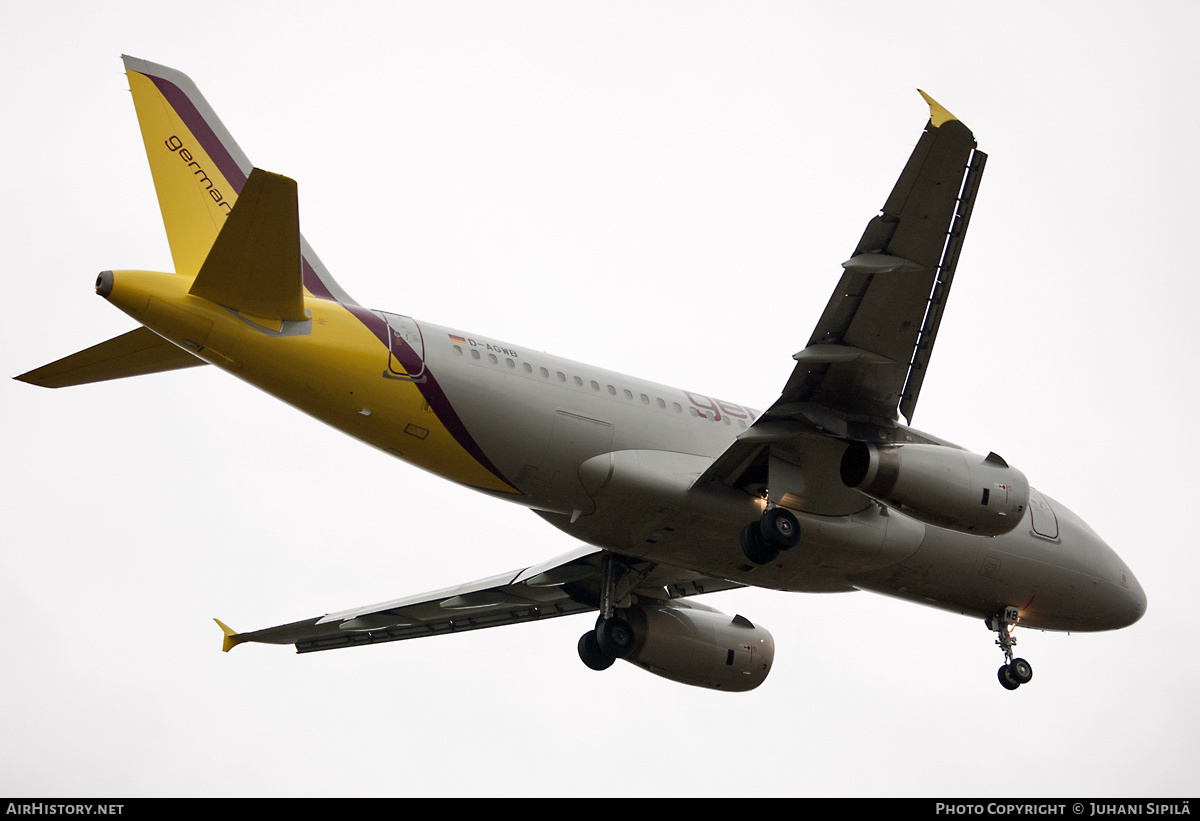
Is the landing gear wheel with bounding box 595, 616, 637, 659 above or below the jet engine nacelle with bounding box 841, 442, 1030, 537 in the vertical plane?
below

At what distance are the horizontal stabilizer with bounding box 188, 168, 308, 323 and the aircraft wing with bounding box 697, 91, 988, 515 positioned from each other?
6.50 meters

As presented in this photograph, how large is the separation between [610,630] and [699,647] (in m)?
1.93

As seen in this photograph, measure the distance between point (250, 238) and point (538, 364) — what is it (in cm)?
462

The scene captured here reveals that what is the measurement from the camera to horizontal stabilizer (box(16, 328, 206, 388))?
16.1 meters

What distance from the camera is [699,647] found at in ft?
73.5

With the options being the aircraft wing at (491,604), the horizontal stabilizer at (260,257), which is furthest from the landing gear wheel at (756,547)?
the horizontal stabilizer at (260,257)

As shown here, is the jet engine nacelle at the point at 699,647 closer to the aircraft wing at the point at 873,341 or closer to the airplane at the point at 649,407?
the airplane at the point at 649,407

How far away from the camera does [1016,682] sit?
69.4 feet

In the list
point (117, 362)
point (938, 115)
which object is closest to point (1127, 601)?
point (938, 115)

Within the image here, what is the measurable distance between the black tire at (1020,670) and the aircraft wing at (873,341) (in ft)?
15.9

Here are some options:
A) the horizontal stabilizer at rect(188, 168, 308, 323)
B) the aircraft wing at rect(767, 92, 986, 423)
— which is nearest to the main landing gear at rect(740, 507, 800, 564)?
A: the aircraft wing at rect(767, 92, 986, 423)

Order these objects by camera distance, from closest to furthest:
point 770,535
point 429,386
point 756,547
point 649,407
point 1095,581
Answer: point 429,386 < point 770,535 < point 756,547 < point 649,407 < point 1095,581

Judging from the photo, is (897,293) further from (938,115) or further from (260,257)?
(260,257)

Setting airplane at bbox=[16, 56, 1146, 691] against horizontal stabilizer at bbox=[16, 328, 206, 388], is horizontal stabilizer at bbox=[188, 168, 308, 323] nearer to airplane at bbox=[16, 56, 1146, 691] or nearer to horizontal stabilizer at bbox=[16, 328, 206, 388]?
airplane at bbox=[16, 56, 1146, 691]
